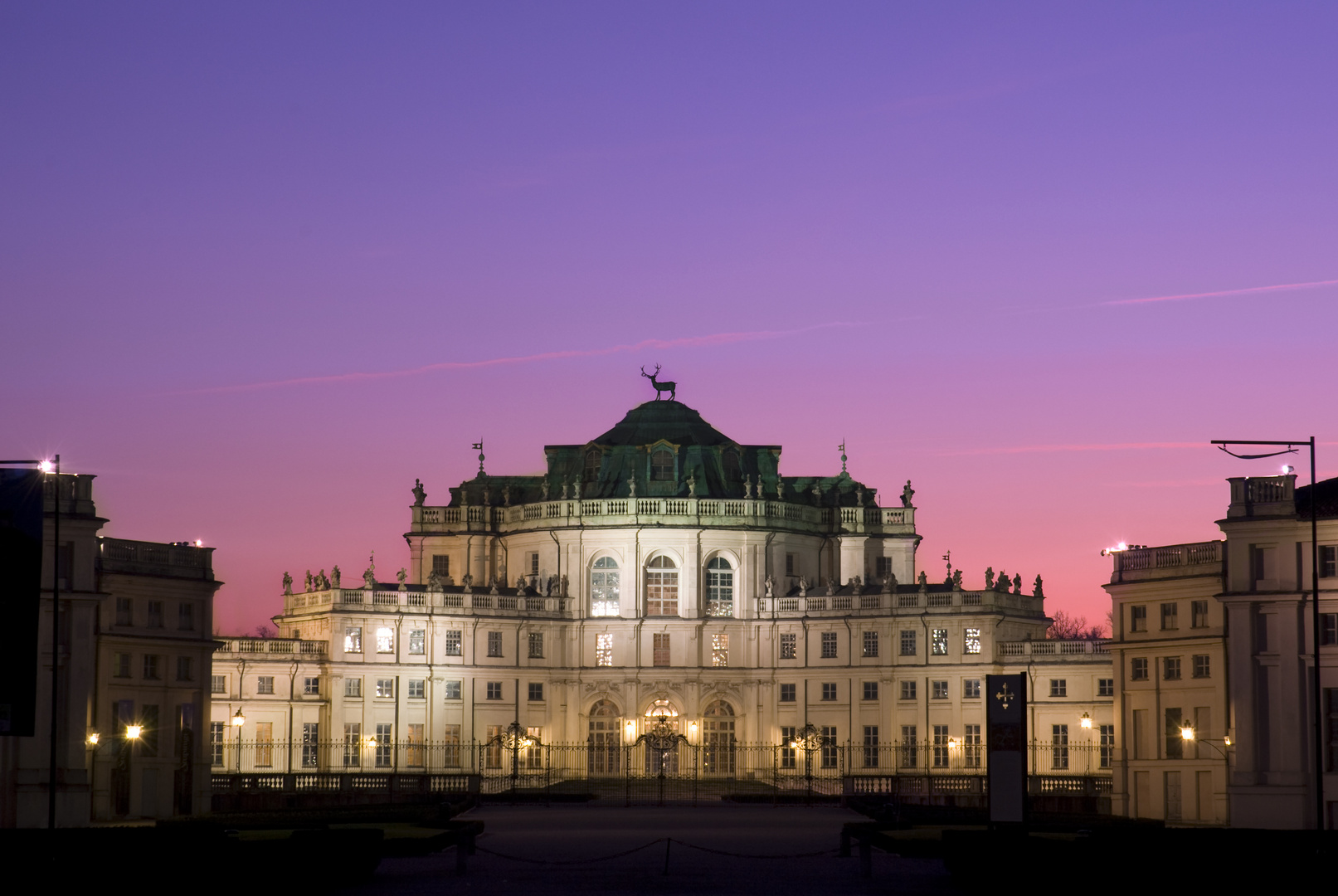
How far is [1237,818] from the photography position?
8394cm

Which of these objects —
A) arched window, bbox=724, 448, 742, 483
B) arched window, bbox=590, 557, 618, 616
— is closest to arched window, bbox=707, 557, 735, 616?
arched window, bbox=590, 557, 618, 616

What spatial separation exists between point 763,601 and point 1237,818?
4829 cm

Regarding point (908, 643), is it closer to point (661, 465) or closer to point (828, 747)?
point (828, 747)

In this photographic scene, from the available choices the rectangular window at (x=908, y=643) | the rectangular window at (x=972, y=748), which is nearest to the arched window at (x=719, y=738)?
the rectangular window at (x=908, y=643)

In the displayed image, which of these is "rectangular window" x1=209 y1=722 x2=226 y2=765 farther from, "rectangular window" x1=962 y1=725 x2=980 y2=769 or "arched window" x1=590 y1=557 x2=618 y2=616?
"rectangular window" x1=962 y1=725 x2=980 y2=769

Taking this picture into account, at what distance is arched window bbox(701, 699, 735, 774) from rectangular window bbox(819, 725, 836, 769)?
552cm

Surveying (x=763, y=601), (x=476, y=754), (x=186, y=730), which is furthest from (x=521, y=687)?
(x=186, y=730)

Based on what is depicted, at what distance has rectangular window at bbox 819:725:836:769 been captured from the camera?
4914 inches

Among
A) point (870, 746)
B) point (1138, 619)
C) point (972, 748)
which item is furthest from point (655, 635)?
point (1138, 619)

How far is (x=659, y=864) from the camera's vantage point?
5903 cm

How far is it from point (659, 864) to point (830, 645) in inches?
2695

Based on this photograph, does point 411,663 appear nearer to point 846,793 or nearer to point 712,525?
point 712,525

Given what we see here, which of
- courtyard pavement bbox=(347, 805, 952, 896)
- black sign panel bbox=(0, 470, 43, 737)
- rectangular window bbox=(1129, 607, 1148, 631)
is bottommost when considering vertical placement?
courtyard pavement bbox=(347, 805, 952, 896)

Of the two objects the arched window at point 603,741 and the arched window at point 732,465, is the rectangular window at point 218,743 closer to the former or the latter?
the arched window at point 603,741
